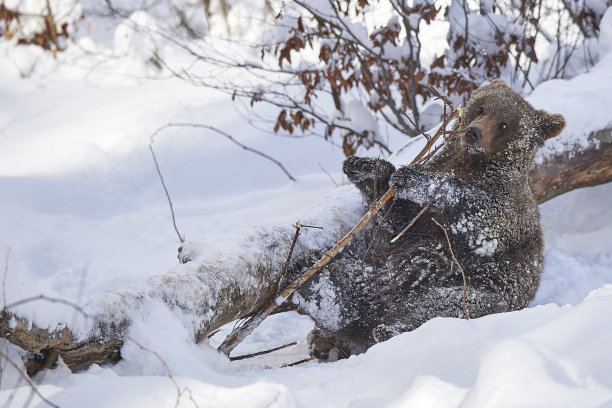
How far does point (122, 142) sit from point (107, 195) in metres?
1.13

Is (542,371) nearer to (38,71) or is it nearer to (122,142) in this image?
(122,142)

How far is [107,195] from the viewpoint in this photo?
270 inches

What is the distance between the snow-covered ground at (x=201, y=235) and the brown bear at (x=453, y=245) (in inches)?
12.4

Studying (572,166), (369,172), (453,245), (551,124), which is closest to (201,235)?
(369,172)

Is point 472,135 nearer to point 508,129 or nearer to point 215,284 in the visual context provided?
point 508,129

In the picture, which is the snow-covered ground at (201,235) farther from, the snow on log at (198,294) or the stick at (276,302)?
the stick at (276,302)

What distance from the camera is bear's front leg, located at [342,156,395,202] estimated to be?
3.31m

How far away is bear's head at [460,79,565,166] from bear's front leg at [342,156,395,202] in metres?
0.46

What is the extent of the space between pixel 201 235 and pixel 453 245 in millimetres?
3124

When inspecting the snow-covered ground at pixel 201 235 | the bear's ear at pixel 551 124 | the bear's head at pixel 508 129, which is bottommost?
the snow-covered ground at pixel 201 235

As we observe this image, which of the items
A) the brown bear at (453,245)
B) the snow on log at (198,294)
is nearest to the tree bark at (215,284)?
the snow on log at (198,294)

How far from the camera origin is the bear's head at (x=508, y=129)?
3264mm

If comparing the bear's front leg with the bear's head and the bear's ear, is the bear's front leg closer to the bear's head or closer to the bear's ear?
the bear's head

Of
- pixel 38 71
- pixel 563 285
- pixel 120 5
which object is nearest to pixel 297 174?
pixel 563 285
